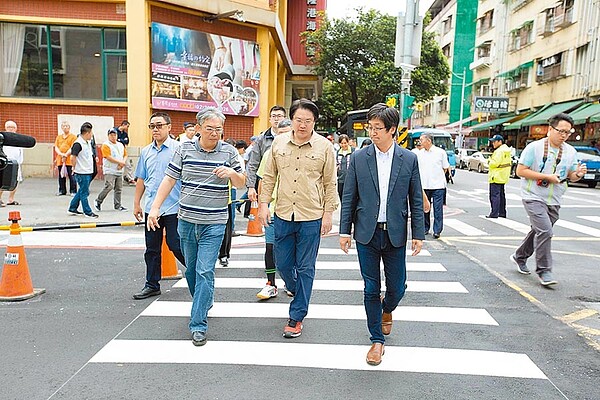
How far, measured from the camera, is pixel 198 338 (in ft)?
13.9

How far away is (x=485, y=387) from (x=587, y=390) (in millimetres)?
714

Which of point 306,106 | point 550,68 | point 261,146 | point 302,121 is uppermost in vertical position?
point 550,68

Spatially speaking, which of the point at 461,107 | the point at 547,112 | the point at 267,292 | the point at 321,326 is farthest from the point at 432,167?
the point at 461,107

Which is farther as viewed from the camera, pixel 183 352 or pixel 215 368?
pixel 183 352

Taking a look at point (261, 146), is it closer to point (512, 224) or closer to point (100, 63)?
point (512, 224)

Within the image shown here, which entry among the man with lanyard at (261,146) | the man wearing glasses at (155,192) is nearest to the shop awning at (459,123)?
the man with lanyard at (261,146)

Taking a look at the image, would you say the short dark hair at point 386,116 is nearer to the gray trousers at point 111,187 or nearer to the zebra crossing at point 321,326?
the zebra crossing at point 321,326

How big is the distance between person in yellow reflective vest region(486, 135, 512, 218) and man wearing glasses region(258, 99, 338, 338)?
8.31 m

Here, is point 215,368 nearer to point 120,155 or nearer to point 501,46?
point 120,155

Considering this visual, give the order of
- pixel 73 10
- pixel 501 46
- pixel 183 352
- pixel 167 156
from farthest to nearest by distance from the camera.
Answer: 1. pixel 501 46
2. pixel 73 10
3. pixel 167 156
4. pixel 183 352

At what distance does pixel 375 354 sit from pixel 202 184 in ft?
6.65

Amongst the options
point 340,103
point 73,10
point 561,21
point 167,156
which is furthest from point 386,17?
point 167,156

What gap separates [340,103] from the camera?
3806 cm

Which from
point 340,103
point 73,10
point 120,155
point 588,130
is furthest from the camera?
point 340,103
